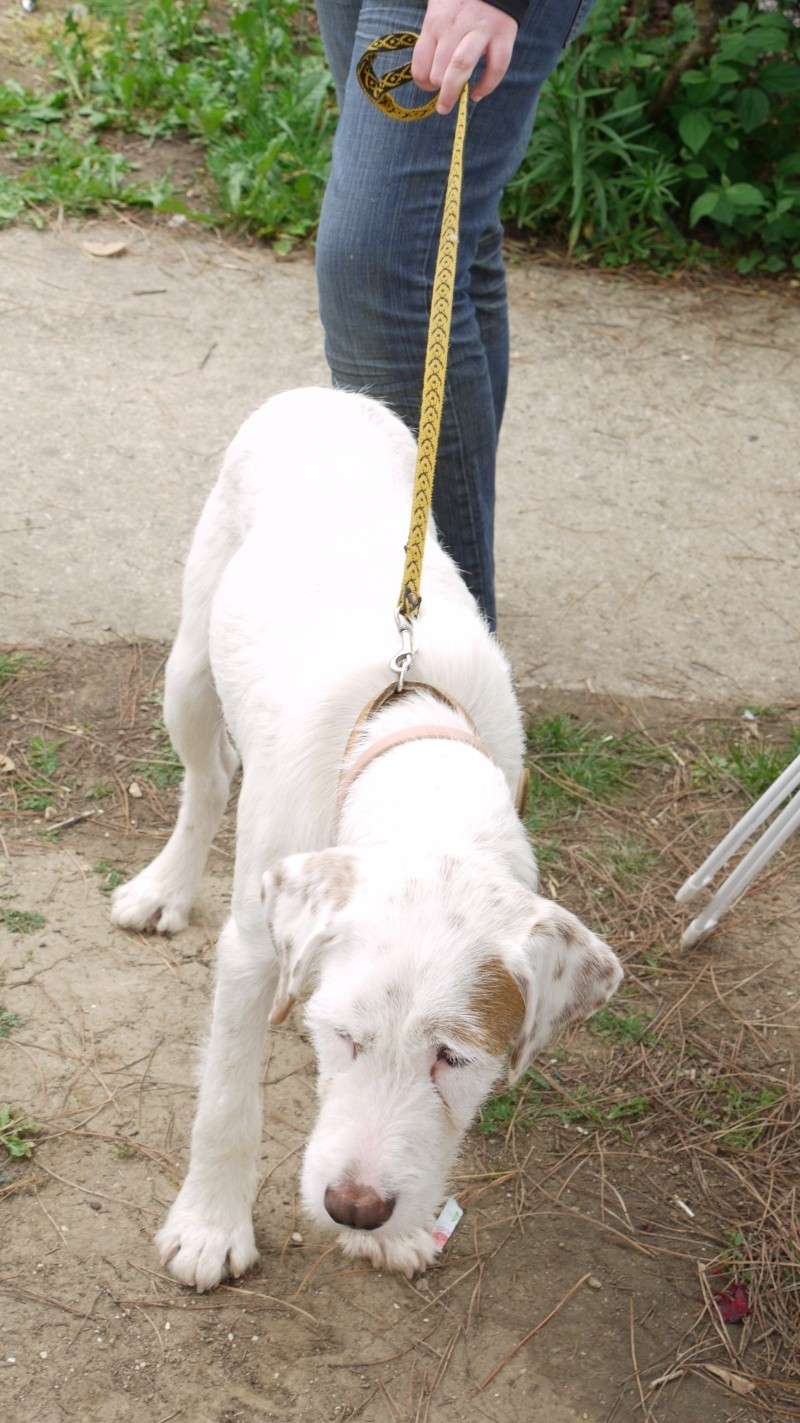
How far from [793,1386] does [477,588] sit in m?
1.95

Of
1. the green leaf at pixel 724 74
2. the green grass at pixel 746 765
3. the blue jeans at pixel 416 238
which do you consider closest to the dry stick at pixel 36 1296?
the blue jeans at pixel 416 238

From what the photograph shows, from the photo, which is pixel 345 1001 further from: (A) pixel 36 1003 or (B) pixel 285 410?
(B) pixel 285 410

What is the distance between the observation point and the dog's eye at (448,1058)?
1978 millimetres

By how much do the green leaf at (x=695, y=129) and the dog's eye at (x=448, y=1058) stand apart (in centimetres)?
520

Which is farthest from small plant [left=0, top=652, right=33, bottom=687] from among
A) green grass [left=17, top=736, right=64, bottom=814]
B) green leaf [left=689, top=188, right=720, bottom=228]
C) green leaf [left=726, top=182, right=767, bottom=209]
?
green leaf [left=726, top=182, right=767, bottom=209]

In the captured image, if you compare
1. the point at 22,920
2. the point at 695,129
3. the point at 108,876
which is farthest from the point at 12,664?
the point at 695,129

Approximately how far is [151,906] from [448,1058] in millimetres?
1485

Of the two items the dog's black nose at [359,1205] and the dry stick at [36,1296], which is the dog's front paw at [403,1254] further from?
the dog's black nose at [359,1205]

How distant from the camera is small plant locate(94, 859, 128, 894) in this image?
3439 mm

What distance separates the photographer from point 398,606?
245cm

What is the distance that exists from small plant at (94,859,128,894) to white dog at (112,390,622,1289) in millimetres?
117

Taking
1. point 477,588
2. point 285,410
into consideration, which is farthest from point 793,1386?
point 285,410

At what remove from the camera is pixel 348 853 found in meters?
2.11

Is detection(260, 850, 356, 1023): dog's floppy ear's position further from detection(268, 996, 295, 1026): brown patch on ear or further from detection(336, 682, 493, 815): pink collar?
detection(336, 682, 493, 815): pink collar
